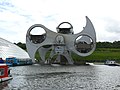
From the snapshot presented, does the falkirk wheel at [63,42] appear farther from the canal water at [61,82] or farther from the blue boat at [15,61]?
the canal water at [61,82]

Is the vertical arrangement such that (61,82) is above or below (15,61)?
below

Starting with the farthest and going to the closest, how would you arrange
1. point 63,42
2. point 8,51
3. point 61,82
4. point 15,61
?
1. point 63,42
2. point 8,51
3. point 15,61
4. point 61,82

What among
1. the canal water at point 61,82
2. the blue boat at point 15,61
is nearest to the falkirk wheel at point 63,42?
the blue boat at point 15,61

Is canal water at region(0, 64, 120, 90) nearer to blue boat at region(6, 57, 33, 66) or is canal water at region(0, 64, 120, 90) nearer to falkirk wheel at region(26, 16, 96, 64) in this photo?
blue boat at region(6, 57, 33, 66)

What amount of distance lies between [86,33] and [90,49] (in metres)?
6.62

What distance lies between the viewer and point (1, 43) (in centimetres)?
9581

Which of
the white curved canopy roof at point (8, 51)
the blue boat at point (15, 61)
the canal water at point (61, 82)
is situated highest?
the white curved canopy roof at point (8, 51)

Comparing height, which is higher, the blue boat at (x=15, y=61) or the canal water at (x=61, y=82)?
the blue boat at (x=15, y=61)

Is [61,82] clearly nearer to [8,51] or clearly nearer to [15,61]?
[15,61]

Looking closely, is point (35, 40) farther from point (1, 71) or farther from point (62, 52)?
point (1, 71)

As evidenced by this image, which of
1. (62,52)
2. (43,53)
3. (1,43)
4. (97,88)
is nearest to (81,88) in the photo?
(97,88)

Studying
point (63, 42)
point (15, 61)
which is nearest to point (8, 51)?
point (15, 61)

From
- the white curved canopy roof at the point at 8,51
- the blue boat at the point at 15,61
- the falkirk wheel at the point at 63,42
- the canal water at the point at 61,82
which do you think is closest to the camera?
the canal water at the point at 61,82

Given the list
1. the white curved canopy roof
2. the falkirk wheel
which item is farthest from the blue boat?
the falkirk wheel
